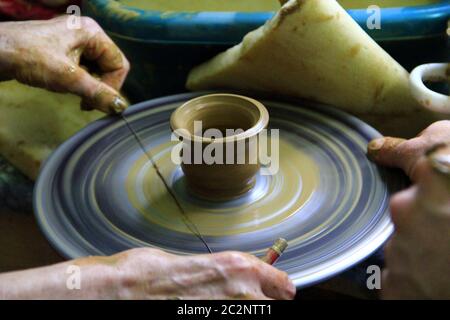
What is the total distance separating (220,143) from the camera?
112 cm

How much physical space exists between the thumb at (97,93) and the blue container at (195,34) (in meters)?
0.32

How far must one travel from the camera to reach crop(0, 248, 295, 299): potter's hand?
0.92 meters

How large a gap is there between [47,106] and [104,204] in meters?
0.67

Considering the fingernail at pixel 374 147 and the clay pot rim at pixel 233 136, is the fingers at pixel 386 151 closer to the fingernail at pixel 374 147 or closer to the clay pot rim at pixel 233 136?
the fingernail at pixel 374 147

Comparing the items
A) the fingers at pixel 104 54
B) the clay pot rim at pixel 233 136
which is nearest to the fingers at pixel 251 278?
the clay pot rim at pixel 233 136

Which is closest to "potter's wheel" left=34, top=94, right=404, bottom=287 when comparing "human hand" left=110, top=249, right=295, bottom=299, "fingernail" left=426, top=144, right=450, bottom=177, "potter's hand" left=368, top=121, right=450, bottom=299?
"human hand" left=110, top=249, right=295, bottom=299

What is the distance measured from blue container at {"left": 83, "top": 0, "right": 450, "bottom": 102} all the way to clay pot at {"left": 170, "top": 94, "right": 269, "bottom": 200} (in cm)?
41

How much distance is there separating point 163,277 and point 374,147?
61 cm

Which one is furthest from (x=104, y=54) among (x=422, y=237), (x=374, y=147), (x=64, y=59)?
(x=422, y=237)

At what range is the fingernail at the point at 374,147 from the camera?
1.27 metres

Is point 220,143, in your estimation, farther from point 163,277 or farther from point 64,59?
point 64,59

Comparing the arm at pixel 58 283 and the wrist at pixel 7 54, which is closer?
the arm at pixel 58 283

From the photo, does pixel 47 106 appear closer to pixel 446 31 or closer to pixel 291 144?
pixel 291 144

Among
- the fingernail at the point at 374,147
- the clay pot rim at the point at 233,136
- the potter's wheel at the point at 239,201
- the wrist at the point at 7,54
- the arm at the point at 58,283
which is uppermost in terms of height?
the wrist at the point at 7,54
